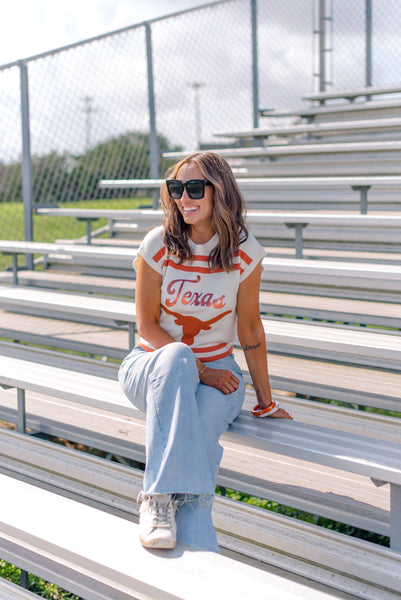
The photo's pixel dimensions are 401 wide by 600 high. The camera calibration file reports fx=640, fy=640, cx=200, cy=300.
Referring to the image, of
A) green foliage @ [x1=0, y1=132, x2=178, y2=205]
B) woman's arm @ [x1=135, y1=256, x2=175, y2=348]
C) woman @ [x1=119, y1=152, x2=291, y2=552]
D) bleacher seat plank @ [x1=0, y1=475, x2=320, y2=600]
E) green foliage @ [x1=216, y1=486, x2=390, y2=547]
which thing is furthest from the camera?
green foliage @ [x1=0, y1=132, x2=178, y2=205]

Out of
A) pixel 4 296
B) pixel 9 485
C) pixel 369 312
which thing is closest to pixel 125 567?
pixel 9 485

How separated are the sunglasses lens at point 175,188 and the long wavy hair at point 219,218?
0.05m

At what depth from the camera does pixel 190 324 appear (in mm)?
1950

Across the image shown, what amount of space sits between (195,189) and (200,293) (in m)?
0.31

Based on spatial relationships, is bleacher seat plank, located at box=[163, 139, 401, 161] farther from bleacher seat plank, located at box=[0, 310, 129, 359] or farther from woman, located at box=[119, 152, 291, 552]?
woman, located at box=[119, 152, 291, 552]

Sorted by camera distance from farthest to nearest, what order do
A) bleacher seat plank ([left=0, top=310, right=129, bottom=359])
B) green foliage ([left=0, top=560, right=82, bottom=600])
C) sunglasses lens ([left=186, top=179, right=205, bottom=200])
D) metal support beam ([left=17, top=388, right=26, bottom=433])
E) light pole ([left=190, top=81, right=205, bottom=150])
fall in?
light pole ([left=190, top=81, right=205, bottom=150]) → bleacher seat plank ([left=0, top=310, right=129, bottom=359]) → metal support beam ([left=17, top=388, right=26, bottom=433]) → green foliage ([left=0, top=560, right=82, bottom=600]) → sunglasses lens ([left=186, top=179, right=205, bottom=200])

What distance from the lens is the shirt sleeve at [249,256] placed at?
1.94 m

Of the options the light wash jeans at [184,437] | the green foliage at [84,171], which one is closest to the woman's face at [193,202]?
the light wash jeans at [184,437]

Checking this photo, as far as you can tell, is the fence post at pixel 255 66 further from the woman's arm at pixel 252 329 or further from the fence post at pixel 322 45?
the woman's arm at pixel 252 329

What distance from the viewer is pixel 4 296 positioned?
336 cm

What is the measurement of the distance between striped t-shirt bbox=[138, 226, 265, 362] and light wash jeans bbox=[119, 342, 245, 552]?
0.23 m

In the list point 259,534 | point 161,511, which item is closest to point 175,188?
point 161,511

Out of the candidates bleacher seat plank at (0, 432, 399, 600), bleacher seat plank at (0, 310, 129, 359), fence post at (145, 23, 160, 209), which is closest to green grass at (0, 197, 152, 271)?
fence post at (145, 23, 160, 209)

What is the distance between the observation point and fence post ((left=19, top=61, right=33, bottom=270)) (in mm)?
4133
